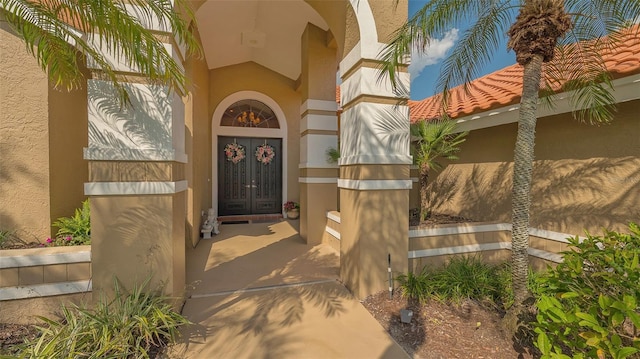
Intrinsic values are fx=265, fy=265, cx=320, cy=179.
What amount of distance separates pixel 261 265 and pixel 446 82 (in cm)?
470

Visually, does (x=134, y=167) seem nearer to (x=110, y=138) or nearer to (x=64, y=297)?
(x=110, y=138)

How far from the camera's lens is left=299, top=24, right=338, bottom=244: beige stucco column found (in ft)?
21.4

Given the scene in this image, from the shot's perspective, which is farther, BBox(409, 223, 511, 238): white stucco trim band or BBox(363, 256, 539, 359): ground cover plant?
BBox(409, 223, 511, 238): white stucco trim band

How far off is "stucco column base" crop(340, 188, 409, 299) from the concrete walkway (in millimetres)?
430

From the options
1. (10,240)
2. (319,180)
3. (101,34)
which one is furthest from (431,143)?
(10,240)

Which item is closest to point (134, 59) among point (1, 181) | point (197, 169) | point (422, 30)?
point (1, 181)

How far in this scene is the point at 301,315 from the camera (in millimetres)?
3598

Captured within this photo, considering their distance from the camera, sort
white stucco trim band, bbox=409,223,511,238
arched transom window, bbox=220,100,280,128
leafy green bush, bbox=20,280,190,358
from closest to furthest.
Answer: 1. leafy green bush, bbox=20,280,190,358
2. white stucco trim band, bbox=409,223,511,238
3. arched transom window, bbox=220,100,280,128

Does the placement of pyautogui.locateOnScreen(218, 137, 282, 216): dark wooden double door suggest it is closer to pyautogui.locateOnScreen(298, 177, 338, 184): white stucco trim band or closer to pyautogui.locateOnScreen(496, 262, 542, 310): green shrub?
pyautogui.locateOnScreen(298, 177, 338, 184): white stucco trim band

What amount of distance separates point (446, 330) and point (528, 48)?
11.7ft

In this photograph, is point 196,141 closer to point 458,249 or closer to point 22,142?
point 22,142

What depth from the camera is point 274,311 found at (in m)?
3.66

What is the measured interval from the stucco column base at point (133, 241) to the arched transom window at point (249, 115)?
649 cm

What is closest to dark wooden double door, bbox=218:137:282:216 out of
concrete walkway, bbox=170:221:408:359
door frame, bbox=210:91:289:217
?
door frame, bbox=210:91:289:217
